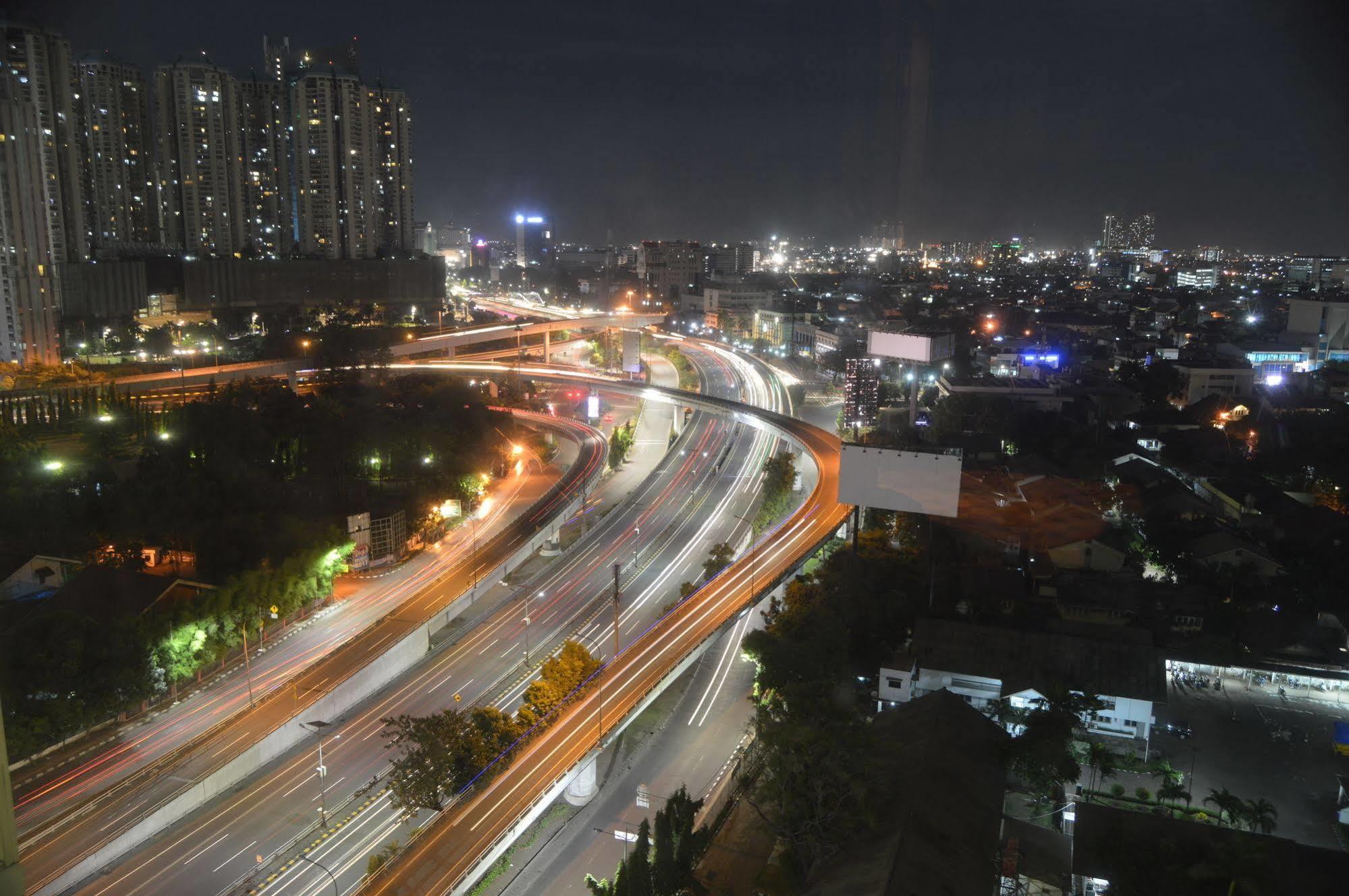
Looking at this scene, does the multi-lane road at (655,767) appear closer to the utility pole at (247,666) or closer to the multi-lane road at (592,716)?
the multi-lane road at (592,716)

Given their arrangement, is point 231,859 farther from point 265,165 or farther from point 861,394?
point 265,165

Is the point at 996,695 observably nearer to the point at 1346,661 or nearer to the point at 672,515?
the point at 1346,661

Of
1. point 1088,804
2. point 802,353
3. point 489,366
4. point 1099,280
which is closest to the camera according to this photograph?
point 1088,804

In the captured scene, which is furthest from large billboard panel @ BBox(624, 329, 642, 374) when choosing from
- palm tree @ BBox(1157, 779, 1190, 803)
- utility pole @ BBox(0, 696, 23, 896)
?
utility pole @ BBox(0, 696, 23, 896)

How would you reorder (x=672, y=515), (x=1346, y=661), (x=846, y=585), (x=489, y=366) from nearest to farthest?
Answer: (x=1346, y=661) → (x=846, y=585) → (x=672, y=515) → (x=489, y=366)

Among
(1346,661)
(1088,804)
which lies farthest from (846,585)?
(1346,661)

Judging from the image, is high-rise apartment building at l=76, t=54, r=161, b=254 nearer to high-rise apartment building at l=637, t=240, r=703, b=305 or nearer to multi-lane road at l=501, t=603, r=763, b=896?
high-rise apartment building at l=637, t=240, r=703, b=305

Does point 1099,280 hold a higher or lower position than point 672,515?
higher

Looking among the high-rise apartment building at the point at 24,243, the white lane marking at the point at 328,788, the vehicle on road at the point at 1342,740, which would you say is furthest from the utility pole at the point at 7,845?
the high-rise apartment building at the point at 24,243
